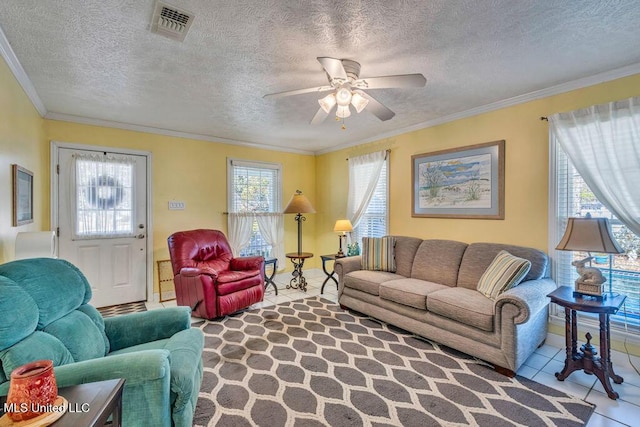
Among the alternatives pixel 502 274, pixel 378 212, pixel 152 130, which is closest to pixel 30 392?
pixel 502 274

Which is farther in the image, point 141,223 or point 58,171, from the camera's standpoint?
point 141,223

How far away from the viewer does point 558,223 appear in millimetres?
2840

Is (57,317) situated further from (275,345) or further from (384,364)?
(384,364)

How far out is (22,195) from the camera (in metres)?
2.60

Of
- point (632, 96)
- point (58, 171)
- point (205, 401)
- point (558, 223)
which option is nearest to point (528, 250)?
point (558, 223)

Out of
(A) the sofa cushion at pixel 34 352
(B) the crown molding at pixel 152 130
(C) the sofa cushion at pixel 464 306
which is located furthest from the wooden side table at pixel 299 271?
(A) the sofa cushion at pixel 34 352

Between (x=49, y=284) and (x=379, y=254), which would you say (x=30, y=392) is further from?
(x=379, y=254)

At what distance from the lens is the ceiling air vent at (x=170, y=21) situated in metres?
1.72

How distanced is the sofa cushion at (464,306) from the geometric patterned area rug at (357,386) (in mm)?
366

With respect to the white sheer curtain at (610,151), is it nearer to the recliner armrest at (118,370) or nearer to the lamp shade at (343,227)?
the lamp shade at (343,227)

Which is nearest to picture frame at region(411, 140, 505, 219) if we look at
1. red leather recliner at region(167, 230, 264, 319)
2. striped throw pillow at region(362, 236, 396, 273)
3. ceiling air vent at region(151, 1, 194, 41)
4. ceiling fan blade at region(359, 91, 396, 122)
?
striped throw pillow at region(362, 236, 396, 273)

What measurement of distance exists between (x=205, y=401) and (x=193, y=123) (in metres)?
3.32

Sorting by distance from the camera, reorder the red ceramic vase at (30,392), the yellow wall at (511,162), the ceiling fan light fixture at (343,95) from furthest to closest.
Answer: the yellow wall at (511,162), the ceiling fan light fixture at (343,95), the red ceramic vase at (30,392)

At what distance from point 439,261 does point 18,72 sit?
4321mm
